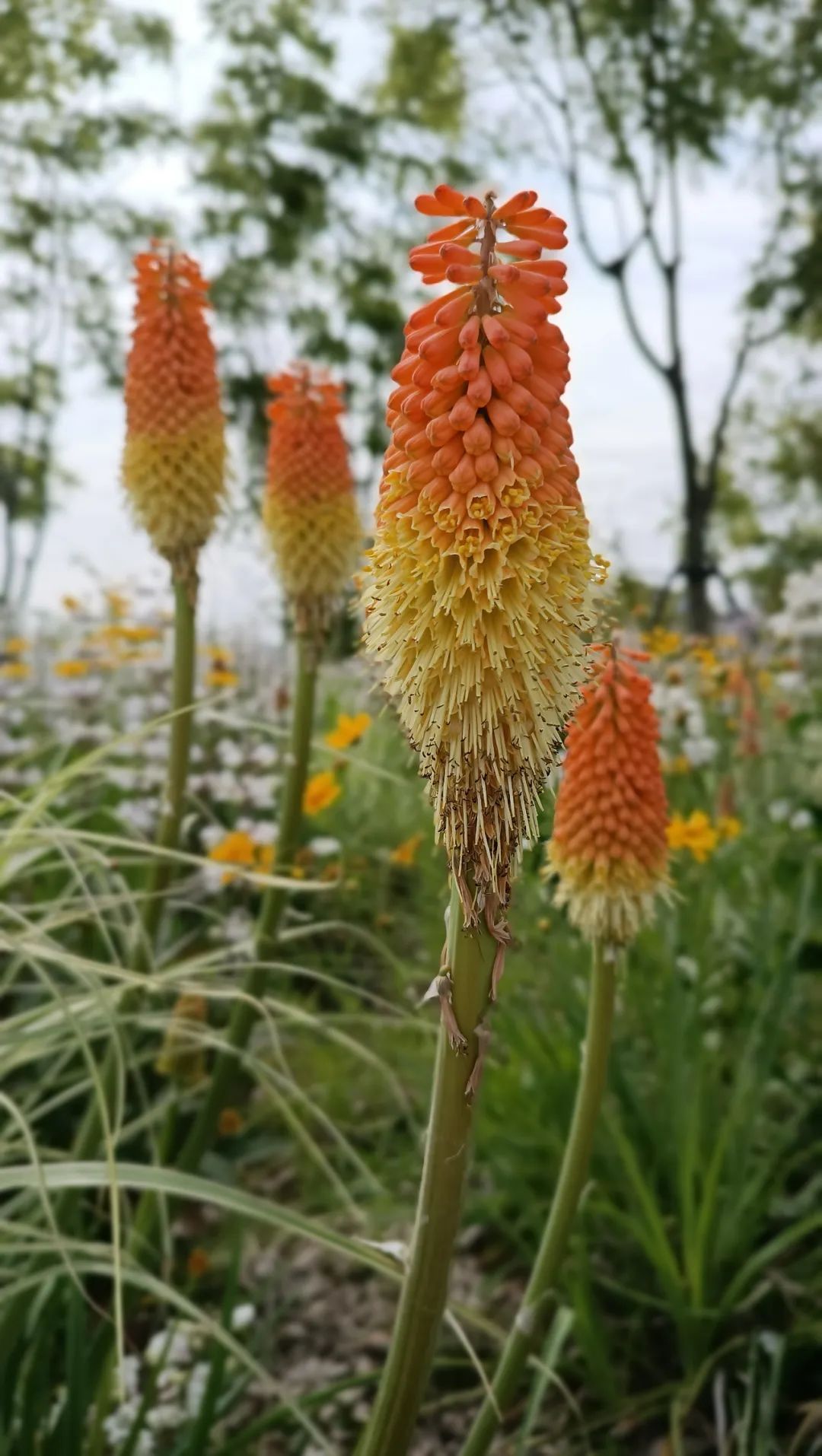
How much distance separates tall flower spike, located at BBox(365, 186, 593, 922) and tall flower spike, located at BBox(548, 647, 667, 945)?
53 centimetres

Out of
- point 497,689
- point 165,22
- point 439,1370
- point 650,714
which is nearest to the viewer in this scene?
point 497,689

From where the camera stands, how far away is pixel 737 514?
3722cm

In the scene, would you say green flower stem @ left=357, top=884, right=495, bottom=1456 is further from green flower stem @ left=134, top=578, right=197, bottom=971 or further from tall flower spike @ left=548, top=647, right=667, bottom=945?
green flower stem @ left=134, top=578, right=197, bottom=971

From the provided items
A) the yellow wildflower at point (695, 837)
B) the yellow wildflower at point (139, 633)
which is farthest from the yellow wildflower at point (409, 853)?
the yellow wildflower at point (139, 633)

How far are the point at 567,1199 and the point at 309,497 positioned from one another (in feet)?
4.44

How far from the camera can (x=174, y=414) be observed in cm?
220

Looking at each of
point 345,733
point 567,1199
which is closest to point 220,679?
point 345,733

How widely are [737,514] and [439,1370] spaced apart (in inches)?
1446

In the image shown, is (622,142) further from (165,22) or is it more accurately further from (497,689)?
(497,689)

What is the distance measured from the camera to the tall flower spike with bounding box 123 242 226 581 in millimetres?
2156

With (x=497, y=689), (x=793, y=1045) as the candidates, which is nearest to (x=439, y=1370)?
(x=793, y=1045)

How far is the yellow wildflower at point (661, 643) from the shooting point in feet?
15.8

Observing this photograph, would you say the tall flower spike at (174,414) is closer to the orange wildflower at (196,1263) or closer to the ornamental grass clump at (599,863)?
the ornamental grass clump at (599,863)

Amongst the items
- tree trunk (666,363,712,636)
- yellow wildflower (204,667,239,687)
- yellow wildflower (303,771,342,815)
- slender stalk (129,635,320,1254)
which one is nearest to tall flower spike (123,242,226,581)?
slender stalk (129,635,320,1254)
